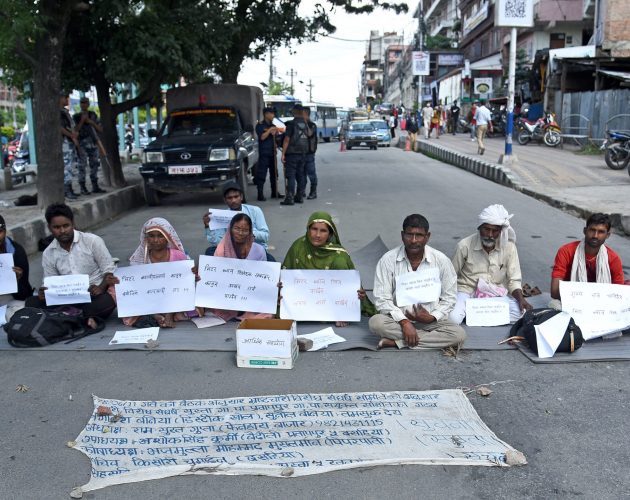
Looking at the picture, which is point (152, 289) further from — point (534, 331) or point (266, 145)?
point (266, 145)

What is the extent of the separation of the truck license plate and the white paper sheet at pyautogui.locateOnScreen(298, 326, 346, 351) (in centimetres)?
786

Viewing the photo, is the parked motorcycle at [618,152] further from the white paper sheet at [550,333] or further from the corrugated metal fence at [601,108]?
the white paper sheet at [550,333]

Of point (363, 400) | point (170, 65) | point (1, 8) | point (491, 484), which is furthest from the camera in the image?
point (170, 65)

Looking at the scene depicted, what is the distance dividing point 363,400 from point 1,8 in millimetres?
8055

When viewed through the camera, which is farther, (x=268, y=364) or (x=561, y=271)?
(x=561, y=271)

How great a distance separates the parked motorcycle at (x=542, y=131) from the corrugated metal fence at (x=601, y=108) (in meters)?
0.79

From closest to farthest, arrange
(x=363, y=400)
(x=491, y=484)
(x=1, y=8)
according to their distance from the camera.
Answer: (x=491, y=484)
(x=363, y=400)
(x=1, y=8)

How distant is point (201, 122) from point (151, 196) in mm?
2029

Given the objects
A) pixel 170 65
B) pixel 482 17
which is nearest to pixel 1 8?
pixel 170 65

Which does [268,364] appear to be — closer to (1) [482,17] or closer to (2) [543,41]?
(2) [543,41]

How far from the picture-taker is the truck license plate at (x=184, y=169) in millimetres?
12734

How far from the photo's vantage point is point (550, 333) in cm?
496

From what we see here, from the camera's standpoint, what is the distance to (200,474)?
3.29m

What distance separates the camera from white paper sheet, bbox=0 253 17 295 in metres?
5.75
